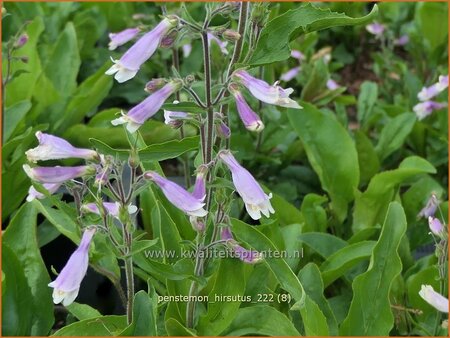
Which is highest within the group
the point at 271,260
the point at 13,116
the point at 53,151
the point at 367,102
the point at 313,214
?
the point at 53,151

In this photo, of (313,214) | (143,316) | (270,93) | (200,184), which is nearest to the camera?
(270,93)

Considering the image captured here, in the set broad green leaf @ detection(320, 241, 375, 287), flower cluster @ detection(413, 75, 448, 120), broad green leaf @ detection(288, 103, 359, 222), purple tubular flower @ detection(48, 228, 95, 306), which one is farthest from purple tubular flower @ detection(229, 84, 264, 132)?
flower cluster @ detection(413, 75, 448, 120)

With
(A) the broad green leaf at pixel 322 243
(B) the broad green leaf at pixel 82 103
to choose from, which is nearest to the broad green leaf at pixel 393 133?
(A) the broad green leaf at pixel 322 243

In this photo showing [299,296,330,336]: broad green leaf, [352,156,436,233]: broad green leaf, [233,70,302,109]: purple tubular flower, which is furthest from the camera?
[352,156,436,233]: broad green leaf

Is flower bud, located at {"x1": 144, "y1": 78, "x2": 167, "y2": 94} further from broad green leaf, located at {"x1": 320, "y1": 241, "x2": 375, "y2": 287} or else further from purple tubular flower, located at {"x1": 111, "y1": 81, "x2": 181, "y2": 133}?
broad green leaf, located at {"x1": 320, "y1": 241, "x2": 375, "y2": 287}

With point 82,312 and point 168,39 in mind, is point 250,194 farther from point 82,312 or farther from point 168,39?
point 82,312

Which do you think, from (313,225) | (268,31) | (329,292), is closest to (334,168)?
(313,225)

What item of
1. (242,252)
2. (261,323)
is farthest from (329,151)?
(242,252)
